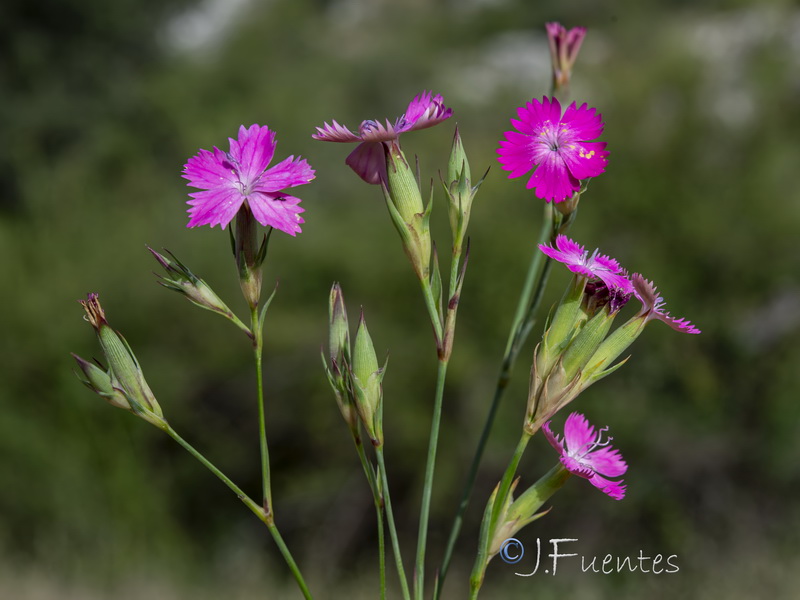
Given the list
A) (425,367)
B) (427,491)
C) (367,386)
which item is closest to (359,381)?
(367,386)

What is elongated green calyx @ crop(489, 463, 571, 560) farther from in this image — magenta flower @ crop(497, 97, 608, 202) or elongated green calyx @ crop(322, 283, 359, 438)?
magenta flower @ crop(497, 97, 608, 202)

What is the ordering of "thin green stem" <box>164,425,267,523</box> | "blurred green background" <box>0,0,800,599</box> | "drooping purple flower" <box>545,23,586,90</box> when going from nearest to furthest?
"thin green stem" <box>164,425,267,523</box>, "drooping purple flower" <box>545,23,586,90</box>, "blurred green background" <box>0,0,800,599</box>

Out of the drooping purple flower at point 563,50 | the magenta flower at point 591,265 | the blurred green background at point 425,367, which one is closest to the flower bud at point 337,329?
the magenta flower at point 591,265

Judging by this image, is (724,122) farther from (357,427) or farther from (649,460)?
(357,427)

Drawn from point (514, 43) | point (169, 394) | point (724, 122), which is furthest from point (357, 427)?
point (514, 43)

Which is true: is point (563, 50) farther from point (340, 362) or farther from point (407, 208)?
point (340, 362)

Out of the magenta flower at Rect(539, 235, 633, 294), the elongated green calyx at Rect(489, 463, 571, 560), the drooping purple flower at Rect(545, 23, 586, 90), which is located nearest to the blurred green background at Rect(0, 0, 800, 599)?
the drooping purple flower at Rect(545, 23, 586, 90)
